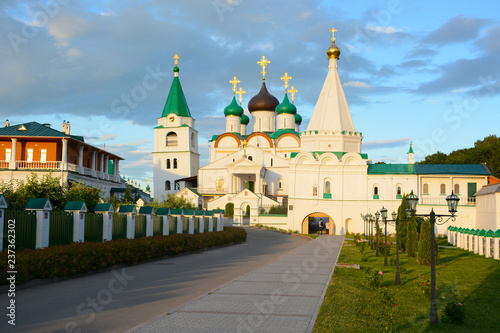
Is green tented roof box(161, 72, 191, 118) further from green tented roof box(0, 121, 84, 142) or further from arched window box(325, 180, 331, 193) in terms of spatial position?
arched window box(325, 180, 331, 193)

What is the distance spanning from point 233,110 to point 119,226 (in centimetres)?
4747

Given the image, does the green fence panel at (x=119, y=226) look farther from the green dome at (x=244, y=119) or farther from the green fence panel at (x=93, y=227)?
the green dome at (x=244, y=119)

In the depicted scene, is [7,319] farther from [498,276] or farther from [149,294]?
[498,276]

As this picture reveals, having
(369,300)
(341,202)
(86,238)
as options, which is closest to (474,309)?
(369,300)

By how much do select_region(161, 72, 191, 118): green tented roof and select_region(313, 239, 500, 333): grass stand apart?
47.0 m

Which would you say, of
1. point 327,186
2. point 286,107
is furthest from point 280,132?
point 327,186

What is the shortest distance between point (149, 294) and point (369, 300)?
15.0ft

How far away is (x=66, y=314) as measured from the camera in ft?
26.5

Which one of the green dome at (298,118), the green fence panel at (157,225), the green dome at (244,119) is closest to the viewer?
the green fence panel at (157,225)

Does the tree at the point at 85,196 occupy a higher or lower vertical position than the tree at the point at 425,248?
higher

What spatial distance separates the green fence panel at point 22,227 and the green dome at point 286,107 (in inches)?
2010

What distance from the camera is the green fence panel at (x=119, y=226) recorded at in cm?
1638

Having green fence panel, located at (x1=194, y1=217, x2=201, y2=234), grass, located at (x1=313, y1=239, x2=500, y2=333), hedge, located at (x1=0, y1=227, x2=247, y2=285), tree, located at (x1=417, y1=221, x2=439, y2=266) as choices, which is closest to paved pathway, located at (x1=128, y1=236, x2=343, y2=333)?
grass, located at (x1=313, y1=239, x2=500, y2=333)

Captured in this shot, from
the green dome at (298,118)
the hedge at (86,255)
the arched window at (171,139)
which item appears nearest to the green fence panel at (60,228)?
the hedge at (86,255)
